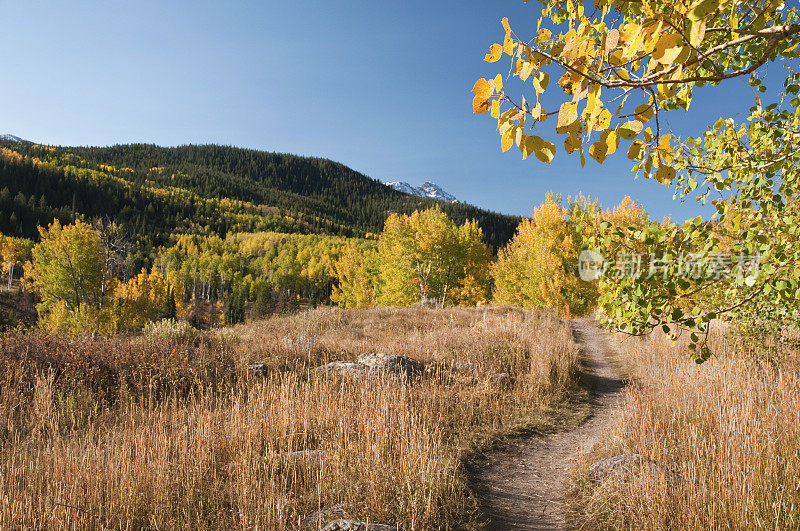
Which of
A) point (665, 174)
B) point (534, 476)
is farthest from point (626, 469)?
point (665, 174)

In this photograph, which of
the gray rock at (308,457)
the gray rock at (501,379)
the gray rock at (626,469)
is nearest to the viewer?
the gray rock at (626,469)

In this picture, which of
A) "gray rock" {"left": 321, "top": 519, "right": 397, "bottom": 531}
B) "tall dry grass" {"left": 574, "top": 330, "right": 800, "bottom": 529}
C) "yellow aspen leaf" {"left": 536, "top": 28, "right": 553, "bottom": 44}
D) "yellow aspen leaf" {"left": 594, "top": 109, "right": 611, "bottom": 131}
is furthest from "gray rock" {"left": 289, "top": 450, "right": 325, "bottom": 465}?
"yellow aspen leaf" {"left": 536, "top": 28, "right": 553, "bottom": 44}

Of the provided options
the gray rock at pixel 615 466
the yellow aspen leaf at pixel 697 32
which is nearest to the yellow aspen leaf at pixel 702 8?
the yellow aspen leaf at pixel 697 32

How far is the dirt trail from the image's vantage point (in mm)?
3812

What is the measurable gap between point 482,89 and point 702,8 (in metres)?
0.57

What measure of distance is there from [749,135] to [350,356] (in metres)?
8.19

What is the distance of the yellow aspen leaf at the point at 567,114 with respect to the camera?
47.2 inches

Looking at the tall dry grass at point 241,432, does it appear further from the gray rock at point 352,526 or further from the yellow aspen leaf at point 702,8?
the yellow aspen leaf at point 702,8

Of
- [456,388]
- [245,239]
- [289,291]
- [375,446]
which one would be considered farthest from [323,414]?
[245,239]

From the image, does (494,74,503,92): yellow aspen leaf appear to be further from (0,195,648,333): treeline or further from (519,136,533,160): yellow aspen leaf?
(0,195,648,333): treeline

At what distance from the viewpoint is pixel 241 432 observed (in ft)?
15.1

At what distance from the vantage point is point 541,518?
381 centimetres

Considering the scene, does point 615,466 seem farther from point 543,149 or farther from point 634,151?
point 543,149

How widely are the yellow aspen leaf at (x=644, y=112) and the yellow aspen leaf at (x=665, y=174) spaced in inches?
12.8
